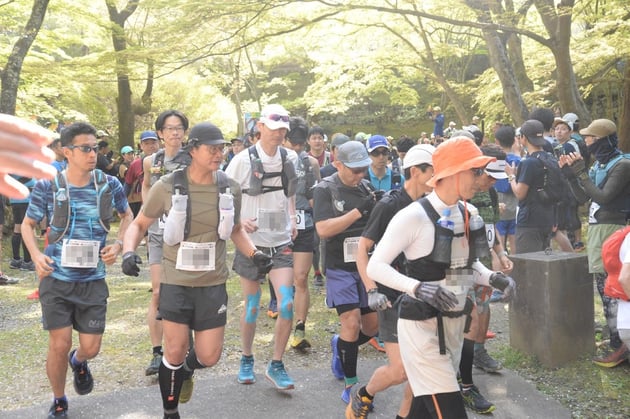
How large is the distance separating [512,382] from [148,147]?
5570mm

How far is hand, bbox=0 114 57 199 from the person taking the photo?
5.53 ft

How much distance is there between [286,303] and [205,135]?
1.73 metres

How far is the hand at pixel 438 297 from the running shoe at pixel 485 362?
2.75m

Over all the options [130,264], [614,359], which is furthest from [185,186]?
[614,359]

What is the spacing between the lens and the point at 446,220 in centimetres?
343

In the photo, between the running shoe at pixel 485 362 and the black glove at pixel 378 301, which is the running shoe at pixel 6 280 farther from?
the black glove at pixel 378 301

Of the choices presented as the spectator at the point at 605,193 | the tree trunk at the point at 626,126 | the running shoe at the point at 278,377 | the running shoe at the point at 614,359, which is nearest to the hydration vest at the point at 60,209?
the running shoe at the point at 278,377

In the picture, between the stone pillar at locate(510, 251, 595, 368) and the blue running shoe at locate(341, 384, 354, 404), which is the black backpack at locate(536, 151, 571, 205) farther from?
the blue running shoe at locate(341, 384, 354, 404)

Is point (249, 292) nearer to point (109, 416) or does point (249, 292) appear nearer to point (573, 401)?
point (109, 416)

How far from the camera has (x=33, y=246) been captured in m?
4.56

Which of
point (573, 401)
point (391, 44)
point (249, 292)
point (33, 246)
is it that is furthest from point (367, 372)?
point (391, 44)

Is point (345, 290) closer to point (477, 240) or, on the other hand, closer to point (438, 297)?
point (477, 240)

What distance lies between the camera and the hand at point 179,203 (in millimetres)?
4152

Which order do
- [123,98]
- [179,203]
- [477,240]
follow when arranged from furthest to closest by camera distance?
[123,98], [179,203], [477,240]
